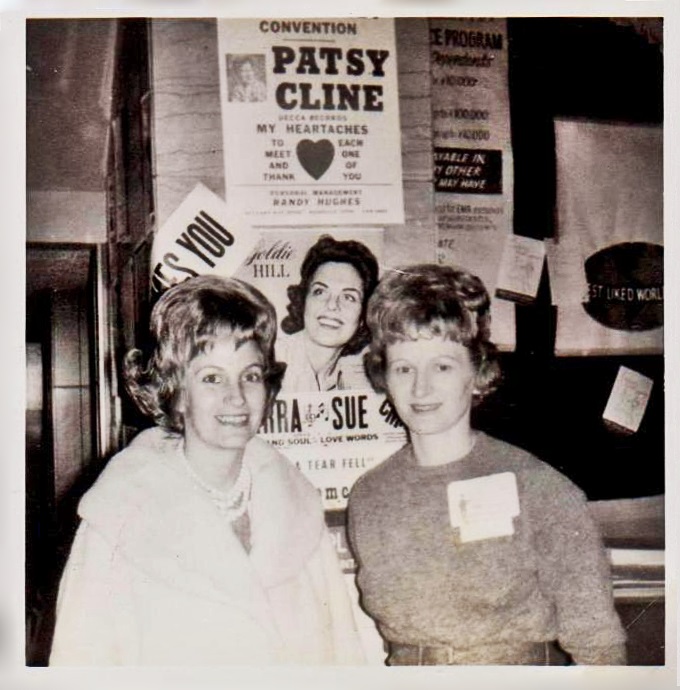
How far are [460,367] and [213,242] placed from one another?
0.37 m

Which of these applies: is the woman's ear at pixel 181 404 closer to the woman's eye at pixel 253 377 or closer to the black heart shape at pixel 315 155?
the woman's eye at pixel 253 377

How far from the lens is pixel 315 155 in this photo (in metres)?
1.18

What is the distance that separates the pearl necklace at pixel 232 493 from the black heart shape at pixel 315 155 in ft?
1.32

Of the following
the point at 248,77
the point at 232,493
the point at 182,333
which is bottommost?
the point at 232,493

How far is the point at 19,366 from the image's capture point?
1.16 m

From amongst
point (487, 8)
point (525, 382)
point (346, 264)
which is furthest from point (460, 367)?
point (487, 8)

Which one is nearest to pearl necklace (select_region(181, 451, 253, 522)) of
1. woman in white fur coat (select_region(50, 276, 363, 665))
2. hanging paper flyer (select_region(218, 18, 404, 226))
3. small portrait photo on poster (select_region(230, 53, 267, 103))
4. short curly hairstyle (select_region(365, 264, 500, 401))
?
woman in white fur coat (select_region(50, 276, 363, 665))

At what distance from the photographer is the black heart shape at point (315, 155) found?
1181 millimetres

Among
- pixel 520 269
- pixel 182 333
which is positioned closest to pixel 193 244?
pixel 182 333

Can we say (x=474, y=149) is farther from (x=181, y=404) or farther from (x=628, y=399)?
(x=181, y=404)

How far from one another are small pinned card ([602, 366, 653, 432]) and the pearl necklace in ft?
1.62

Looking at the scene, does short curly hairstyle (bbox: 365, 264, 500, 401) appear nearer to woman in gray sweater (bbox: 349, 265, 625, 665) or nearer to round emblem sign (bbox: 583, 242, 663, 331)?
woman in gray sweater (bbox: 349, 265, 625, 665)

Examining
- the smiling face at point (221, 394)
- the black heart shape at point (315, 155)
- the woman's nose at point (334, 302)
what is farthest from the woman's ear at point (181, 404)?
the black heart shape at point (315, 155)

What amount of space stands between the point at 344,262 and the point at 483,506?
0.37m
